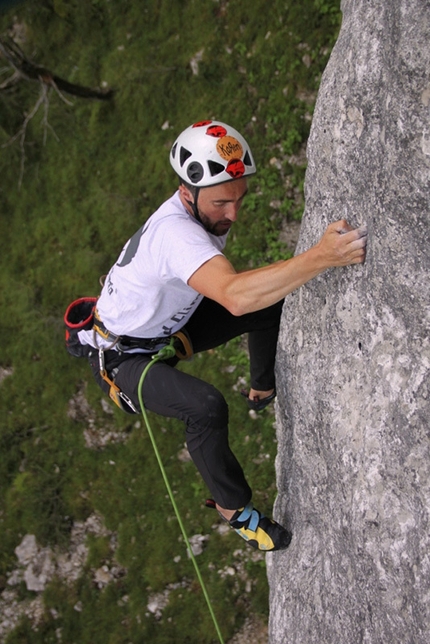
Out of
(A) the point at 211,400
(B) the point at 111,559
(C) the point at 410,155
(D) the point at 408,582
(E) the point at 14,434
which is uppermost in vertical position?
(C) the point at 410,155

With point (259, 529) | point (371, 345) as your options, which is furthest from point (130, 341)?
point (371, 345)

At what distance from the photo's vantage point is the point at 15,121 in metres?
10.1

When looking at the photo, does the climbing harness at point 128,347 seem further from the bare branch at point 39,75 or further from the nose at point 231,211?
the bare branch at point 39,75

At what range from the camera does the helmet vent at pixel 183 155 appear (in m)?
3.77

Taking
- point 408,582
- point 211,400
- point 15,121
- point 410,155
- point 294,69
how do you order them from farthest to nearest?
point 15,121 → point 294,69 → point 211,400 → point 408,582 → point 410,155

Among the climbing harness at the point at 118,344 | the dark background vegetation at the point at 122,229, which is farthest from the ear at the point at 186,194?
the dark background vegetation at the point at 122,229

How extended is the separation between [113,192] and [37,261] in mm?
1634

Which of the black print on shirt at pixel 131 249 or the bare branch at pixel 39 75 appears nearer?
the black print on shirt at pixel 131 249

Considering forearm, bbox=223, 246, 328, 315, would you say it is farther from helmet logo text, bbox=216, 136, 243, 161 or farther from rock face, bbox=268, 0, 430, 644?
helmet logo text, bbox=216, 136, 243, 161

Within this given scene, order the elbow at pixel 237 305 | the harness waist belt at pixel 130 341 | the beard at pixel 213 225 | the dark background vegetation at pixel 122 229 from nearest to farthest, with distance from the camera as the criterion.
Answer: the elbow at pixel 237 305 < the beard at pixel 213 225 < the harness waist belt at pixel 130 341 < the dark background vegetation at pixel 122 229

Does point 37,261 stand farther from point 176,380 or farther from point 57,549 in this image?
point 176,380

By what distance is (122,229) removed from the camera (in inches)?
344

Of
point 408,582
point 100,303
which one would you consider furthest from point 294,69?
point 408,582

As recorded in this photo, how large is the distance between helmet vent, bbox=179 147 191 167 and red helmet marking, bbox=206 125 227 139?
0.18 m
